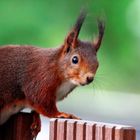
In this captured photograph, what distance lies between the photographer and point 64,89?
1396 millimetres

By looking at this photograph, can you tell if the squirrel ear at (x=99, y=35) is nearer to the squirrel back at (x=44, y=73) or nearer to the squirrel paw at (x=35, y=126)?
the squirrel back at (x=44, y=73)

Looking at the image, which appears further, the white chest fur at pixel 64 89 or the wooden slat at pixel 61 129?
the white chest fur at pixel 64 89

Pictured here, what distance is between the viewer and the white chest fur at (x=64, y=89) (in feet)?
4.54

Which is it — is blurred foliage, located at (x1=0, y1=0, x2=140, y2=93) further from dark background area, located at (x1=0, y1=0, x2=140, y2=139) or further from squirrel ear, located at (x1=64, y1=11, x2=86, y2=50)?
squirrel ear, located at (x1=64, y1=11, x2=86, y2=50)

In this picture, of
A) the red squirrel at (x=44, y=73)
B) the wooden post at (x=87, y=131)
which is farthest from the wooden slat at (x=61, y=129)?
the red squirrel at (x=44, y=73)

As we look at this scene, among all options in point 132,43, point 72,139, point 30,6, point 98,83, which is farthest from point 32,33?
point 72,139

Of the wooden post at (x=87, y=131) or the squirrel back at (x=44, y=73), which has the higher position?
the squirrel back at (x=44, y=73)

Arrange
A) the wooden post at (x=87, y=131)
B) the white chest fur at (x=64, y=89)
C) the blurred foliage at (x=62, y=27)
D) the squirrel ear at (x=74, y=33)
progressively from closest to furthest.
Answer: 1. the wooden post at (x=87, y=131)
2. the squirrel ear at (x=74, y=33)
3. the white chest fur at (x=64, y=89)
4. the blurred foliage at (x=62, y=27)

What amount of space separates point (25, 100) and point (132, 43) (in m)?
1.97

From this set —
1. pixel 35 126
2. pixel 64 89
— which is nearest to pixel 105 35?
Result: pixel 64 89

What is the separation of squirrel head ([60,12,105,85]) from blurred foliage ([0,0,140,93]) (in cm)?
140

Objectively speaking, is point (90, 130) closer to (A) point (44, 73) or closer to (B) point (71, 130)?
(B) point (71, 130)

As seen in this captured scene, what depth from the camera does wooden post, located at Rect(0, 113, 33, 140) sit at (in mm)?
1290

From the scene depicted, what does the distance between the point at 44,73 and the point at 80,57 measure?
77 mm
